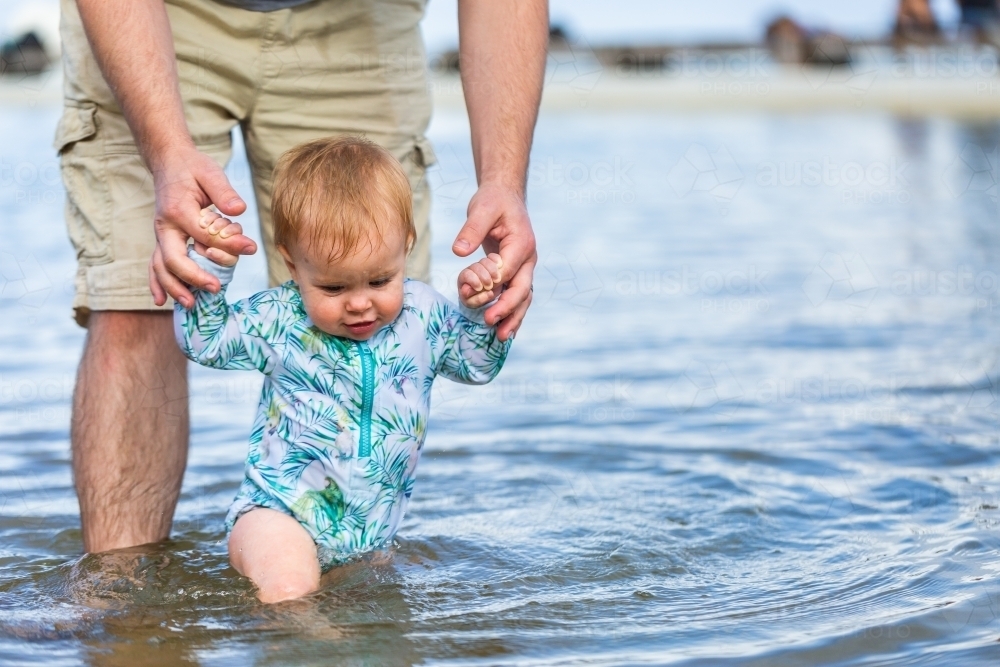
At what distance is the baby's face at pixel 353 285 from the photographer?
2787 mm

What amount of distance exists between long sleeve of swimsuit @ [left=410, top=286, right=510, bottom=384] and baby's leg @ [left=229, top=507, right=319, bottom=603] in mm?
466

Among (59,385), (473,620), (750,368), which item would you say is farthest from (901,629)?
(59,385)

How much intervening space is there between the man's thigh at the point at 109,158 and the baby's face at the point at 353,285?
19.7 inches

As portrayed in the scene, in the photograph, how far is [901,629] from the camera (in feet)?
9.21

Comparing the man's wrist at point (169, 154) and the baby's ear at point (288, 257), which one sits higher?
the man's wrist at point (169, 154)

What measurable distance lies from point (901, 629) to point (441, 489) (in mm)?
1562

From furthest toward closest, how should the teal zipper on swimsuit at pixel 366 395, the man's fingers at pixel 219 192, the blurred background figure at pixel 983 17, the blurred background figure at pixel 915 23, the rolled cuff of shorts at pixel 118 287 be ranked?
the blurred background figure at pixel 915 23 < the blurred background figure at pixel 983 17 < the rolled cuff of shorts at pixel 118 287 < the teal zipper on swimsuit at pixel 366 395 < the man's fingers at pixel 219 192

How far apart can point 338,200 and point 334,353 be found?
36 cm

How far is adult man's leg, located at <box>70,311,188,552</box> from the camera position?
10.4 ft

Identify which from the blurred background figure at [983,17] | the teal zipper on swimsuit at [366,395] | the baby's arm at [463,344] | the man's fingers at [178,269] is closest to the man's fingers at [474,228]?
the baby's arm at [463,344]

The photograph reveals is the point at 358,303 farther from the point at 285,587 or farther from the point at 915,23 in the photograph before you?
the point at 915,23

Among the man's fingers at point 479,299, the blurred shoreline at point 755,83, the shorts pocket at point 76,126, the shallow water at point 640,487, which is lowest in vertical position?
the shallow water at point 640,487

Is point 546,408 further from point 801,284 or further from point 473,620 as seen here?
point 801,284

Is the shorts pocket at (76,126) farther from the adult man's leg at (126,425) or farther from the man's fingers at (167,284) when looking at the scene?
the man's fingers at (167,284)
